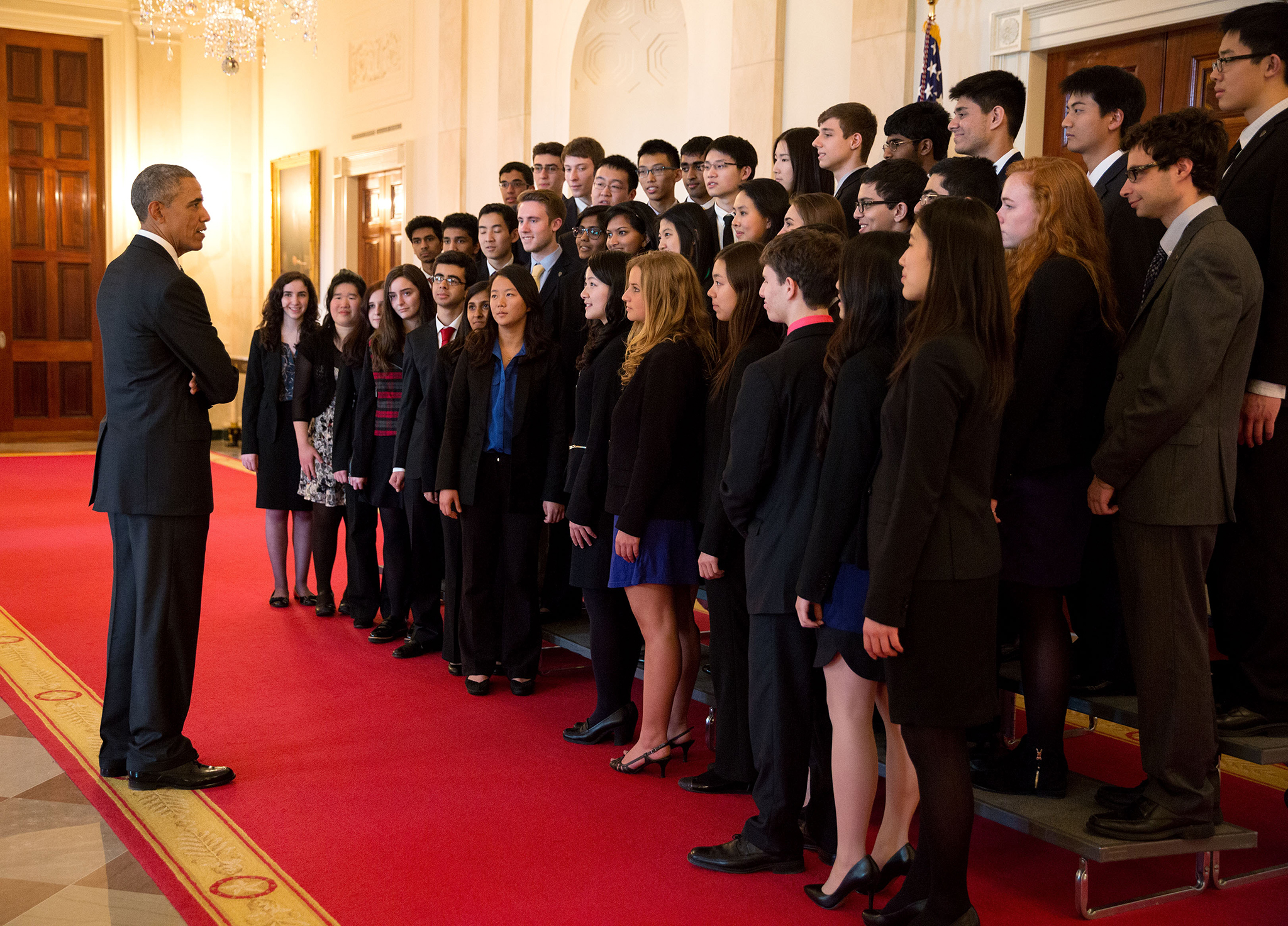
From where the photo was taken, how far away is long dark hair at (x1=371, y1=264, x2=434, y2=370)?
543 cm

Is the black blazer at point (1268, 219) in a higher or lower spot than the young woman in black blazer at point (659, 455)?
higher

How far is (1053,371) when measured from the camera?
2949 mm

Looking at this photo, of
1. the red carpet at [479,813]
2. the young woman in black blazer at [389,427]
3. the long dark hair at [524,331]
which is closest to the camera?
the red carpet at [479,813]

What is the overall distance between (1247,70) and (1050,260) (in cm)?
94

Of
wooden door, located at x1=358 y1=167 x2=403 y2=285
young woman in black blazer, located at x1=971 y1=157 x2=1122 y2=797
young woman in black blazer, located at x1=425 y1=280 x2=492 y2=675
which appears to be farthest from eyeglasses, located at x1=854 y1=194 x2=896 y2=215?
wooden door, located at x1=358 y1=167 x2=403 y2=285

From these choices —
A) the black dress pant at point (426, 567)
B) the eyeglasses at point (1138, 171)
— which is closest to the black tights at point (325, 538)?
the black dress pant at point (426, 567)

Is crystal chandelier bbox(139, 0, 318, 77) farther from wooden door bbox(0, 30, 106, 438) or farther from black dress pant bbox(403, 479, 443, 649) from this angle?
black dress pant bbox(403, 479, 443, 649)

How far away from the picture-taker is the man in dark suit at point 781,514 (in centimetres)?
292

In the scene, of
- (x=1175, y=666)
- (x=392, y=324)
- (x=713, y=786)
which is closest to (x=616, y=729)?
(x=713, y=786)

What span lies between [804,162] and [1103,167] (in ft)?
5.53

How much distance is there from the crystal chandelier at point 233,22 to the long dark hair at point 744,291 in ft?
28.3

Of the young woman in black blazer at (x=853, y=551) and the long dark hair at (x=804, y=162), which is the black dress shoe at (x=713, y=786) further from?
the long dark hair at (x=804, y=162)

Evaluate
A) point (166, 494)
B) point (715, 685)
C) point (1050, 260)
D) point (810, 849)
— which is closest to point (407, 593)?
point (166, 494)

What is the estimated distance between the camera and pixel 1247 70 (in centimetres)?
323
